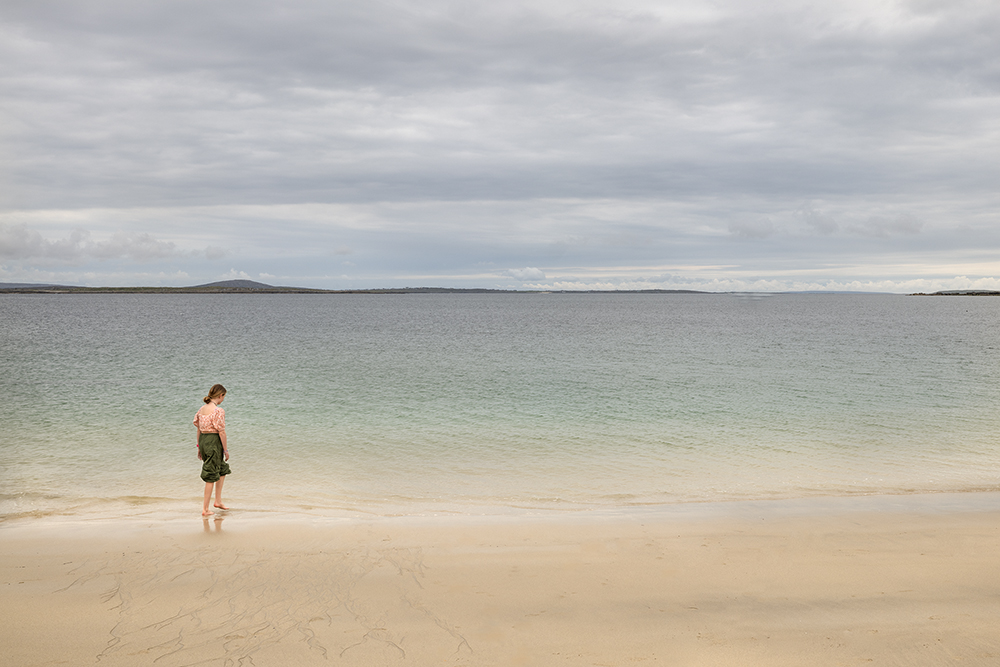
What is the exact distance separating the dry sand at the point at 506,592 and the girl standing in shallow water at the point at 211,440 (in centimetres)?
84

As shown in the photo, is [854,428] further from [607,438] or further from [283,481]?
[283,481]

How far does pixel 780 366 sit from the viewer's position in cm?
3609

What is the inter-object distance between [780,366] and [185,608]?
118 feet

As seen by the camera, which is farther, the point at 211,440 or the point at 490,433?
the point at 490,433

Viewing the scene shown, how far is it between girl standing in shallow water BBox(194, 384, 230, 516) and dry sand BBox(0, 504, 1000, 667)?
2.75ft

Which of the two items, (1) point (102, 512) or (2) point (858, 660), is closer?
(2) point (858, 660)

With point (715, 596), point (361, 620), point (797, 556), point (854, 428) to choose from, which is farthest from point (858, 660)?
point (854, 428)

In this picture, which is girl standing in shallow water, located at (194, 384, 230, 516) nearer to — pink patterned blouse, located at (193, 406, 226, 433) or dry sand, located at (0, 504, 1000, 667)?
pink patterned blouse, located at (193, 406, 226, 433)

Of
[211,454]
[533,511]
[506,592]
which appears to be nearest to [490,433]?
[533,511]

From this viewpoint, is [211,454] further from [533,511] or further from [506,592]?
[506,592]

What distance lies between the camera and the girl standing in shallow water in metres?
10.3

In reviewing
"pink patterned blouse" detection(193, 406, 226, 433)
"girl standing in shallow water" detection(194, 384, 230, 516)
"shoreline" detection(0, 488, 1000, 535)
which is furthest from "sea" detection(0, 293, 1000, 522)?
"pink patterned blouse" detection(193, 406, 226, 433)

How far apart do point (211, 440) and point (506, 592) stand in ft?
20.9

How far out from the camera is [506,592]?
282 inches
